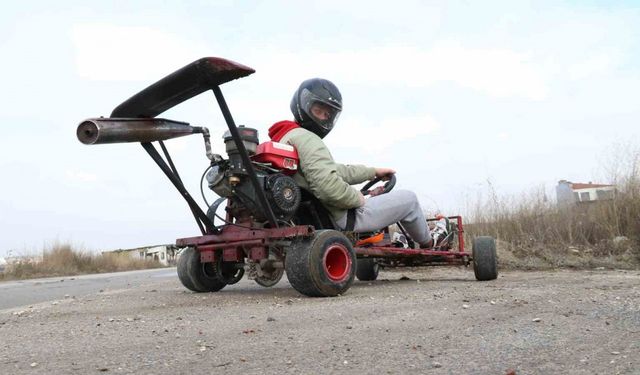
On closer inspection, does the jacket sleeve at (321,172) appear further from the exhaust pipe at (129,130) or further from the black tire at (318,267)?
the exhaust pipe at (129,130)

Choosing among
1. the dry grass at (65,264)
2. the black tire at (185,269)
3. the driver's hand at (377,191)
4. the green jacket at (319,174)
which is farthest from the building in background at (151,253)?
the green jacket at (319,174)

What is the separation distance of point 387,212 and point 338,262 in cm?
102

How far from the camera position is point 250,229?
15.9 feet

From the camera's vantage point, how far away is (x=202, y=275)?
553 cm

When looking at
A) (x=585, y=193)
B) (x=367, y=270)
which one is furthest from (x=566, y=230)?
(x=367, y=270)

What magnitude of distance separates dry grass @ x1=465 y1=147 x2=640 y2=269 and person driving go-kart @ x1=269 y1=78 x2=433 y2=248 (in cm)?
402

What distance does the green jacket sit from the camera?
489 cm

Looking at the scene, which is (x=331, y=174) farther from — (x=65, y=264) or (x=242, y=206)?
(x=65, y=264)

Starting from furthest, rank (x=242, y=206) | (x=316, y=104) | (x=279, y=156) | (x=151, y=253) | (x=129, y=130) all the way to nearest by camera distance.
Answer: 1. (x=151, y=253)
2. (x=316, y=104)
3. (x=242, y=206)
4. (x=279, y=156)
5. (x=129, y=130)

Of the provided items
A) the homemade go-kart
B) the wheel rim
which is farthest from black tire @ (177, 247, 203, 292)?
the wheel rim

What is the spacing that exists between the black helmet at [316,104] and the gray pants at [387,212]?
822mm

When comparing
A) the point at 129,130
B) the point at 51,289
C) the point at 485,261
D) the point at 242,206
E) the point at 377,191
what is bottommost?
the point at 51,289

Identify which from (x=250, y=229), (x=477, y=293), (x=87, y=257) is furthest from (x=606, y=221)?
(x=87, y=257)

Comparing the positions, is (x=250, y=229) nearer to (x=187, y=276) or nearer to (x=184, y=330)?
(x=187, y=276)
